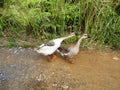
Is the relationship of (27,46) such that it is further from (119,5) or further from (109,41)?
(119,5)

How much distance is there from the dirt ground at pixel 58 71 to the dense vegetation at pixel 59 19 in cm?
48

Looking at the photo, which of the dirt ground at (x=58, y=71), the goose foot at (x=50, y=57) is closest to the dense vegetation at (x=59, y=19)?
the dirt ground at (x=58, y=71)

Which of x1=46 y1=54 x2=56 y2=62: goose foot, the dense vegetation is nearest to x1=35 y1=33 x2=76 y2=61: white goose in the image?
x1=46 y1=54 x2=56 y2=62: goose foot

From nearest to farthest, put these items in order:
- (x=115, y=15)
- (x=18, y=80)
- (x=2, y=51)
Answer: (x=18, y=80), (x=2, y=51), (x=115, y=15)

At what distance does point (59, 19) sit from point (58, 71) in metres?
1.25

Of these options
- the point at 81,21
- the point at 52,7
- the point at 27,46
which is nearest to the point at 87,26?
the point at 81,21

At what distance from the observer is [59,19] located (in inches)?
230

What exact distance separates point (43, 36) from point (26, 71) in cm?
115

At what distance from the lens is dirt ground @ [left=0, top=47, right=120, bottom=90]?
4.61 m

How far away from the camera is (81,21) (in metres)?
5.97

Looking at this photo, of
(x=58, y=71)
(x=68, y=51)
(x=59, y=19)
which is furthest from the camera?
(x=59, y=19)

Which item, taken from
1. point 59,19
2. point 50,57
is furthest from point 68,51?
point 59,19

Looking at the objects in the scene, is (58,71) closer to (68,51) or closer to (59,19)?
(68,51)

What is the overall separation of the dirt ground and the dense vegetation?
484mm
